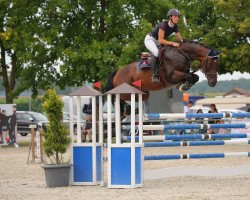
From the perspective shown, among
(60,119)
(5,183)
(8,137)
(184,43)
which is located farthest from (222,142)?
(8,137)

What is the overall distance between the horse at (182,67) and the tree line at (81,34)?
46.2 ft

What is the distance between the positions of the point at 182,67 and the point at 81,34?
51.4ft

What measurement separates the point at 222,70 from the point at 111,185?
1948 centimetres

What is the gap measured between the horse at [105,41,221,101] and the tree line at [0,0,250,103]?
14093 mm

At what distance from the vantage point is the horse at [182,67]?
11.8 m

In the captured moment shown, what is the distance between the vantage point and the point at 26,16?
2783cm

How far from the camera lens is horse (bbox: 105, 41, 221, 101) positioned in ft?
38.8

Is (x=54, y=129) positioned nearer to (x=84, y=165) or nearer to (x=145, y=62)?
(x=84, y=165)

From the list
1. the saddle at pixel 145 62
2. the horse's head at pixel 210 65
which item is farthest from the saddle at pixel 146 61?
the horse's head at pixel 210 65

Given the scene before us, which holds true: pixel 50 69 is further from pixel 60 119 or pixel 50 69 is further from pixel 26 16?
pixel 60 119

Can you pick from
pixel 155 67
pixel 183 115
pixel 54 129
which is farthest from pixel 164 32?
pixel 54 129

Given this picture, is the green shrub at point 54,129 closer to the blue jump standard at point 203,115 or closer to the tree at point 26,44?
the blue jump standard at point 203,115

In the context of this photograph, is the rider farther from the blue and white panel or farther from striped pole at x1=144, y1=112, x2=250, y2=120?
the blue and white panel

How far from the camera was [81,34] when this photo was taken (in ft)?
89.8
